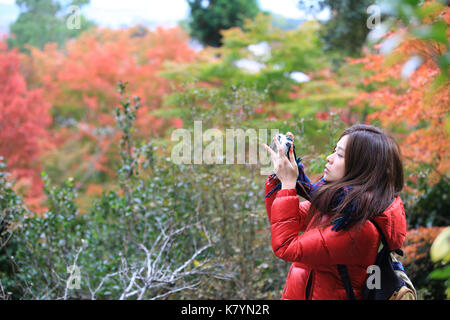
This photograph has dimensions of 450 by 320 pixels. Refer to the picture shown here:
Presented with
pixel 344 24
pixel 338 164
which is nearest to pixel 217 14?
pixel 344 24

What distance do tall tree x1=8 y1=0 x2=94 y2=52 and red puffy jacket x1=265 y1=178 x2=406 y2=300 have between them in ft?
47.6

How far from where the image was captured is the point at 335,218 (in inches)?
54.1

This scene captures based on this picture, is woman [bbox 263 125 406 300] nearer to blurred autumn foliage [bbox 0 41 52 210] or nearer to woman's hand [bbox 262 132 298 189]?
woman's hand [bbox 262 132 298 189]

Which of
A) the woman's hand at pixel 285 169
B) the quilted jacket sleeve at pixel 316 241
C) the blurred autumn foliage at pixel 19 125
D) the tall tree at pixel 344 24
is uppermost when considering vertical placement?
the tall tree at pixel 344 24

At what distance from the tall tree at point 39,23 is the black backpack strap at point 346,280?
14.6 meters

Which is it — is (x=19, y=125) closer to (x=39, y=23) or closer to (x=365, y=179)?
(x=39, y=23)

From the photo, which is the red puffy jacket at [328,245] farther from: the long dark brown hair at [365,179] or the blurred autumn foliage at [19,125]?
the blurred autumn foliage at [19,125]

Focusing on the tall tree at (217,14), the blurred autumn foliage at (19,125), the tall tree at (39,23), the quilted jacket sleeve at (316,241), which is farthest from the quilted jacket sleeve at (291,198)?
the tall tree at (39,23)

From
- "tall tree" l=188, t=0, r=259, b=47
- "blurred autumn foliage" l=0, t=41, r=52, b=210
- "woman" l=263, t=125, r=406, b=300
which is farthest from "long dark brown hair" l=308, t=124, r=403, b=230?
"tall tree" l=188, t=0, r=259, b=47

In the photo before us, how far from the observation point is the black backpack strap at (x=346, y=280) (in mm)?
1364

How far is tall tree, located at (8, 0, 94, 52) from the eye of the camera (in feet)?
47.2

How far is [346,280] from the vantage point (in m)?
1.37

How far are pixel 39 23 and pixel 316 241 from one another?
15.9m
